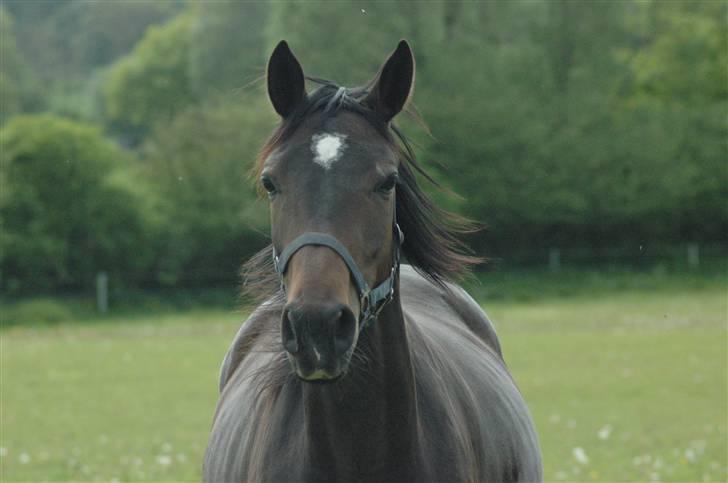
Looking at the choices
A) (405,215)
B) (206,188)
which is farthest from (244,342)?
(206,188)

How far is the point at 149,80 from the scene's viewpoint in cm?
7438

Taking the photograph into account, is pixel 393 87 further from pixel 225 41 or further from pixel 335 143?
pixel 225 41

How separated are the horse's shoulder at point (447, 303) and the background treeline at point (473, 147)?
73.8ft

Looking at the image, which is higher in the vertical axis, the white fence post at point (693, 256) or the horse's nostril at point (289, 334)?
the horse's nostril at point (289, 334)

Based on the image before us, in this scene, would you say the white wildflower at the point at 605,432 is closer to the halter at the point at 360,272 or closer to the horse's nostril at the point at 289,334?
the halter at the point at 360,272

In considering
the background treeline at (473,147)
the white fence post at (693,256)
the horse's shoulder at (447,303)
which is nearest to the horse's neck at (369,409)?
the horse's shoulder at (447,303)

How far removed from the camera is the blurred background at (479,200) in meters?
18.6

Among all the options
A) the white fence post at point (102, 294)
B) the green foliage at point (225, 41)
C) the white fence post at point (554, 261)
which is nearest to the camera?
the white fence post at point (102, 294)

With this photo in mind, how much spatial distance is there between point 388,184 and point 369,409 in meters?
0.74

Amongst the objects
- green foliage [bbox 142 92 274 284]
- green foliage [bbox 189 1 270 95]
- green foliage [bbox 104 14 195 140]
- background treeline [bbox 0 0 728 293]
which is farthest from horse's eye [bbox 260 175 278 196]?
green foliage [bbox 104 14 195 140]

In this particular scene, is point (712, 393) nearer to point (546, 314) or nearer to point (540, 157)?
point (546, 314)

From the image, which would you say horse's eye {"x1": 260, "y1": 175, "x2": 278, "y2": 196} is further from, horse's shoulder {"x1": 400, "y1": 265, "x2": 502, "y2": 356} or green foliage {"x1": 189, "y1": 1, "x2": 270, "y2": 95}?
green foliage {"x1": 189, "y1": 1, "x2": 270, "y2": 95}

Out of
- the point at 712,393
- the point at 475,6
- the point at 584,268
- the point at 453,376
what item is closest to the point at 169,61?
the point at 475,6

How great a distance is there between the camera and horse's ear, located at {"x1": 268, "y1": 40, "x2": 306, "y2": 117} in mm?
3307
